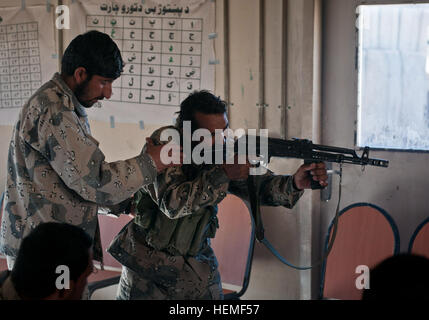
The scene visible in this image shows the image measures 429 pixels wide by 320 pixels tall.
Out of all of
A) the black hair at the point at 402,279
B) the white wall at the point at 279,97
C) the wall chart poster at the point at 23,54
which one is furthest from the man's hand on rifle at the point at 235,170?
the wall chart poster at the point at 23,54

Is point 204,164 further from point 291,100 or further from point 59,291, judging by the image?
point 291,100

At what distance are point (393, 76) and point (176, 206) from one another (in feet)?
5.39

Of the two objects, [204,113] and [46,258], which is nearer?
[46,258]

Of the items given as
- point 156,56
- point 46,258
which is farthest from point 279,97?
point 46,258

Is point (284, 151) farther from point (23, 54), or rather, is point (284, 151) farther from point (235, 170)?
point (23, 54)

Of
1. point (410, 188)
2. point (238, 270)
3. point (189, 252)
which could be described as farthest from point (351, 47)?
point (189, 252)

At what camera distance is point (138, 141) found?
11.5 ft

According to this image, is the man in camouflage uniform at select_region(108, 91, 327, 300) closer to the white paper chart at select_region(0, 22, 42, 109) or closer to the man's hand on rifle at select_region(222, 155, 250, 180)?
the man's hand on rifle at select_region(222, 155, 250, 180)

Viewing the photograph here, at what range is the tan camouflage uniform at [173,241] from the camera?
1.94 m

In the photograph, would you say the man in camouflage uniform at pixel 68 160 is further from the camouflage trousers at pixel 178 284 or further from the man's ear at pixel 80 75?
the camouflage trousers at pixel 178 284

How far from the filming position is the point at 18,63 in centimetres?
378

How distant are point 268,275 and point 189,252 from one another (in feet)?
4.60

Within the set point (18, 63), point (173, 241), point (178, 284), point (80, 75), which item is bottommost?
point (178, 284)

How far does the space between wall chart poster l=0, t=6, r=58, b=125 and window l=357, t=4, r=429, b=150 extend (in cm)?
194
